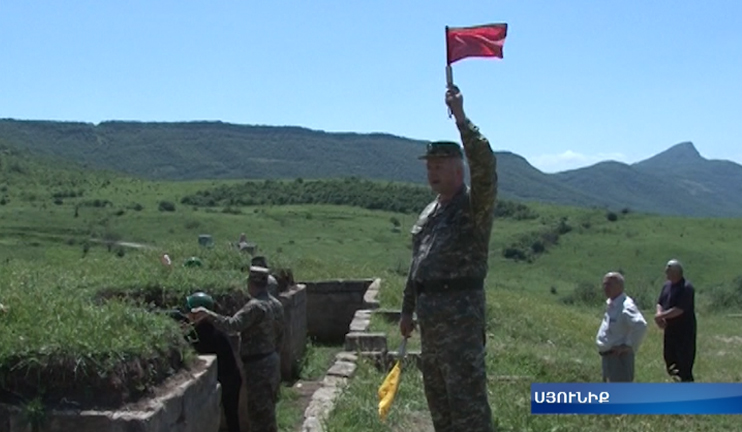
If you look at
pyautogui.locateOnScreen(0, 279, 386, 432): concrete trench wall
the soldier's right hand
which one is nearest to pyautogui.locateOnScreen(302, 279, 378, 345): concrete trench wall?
pyautogui.locateOnScreen(0, 279, 386, 432): concrete trench wall

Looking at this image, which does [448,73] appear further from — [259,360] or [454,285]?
[259,360]

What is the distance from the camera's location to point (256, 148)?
165m

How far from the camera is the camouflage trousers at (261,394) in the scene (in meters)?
8.23

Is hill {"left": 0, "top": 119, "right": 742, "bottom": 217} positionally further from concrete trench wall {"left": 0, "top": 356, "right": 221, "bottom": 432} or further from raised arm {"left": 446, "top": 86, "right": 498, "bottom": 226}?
raised arm {"left": 446, "top": 86, "right": 498, "bottom": 226}

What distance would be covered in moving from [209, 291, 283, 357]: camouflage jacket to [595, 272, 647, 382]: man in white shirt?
321cm

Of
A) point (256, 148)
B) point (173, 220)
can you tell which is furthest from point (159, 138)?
point (173, 220)

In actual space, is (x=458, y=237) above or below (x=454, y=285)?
above

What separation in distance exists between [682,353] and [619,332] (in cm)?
242

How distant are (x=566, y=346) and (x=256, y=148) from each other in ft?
500

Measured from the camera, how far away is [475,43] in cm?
591

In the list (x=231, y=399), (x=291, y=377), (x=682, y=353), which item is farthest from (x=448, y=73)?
(x=291, y=377)

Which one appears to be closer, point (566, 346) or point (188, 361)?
point (188, 361)

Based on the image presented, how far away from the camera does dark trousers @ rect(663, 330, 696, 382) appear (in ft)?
35.9

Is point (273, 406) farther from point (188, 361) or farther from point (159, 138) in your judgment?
→ point (159, 138)
